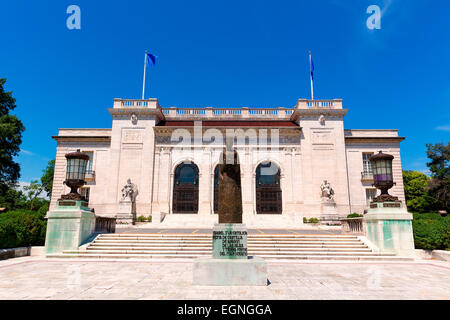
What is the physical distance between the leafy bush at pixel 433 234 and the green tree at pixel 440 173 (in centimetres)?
3027

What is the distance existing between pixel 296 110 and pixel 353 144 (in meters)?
8.40

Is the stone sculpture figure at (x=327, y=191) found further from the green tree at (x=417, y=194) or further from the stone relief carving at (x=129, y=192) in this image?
the stone relief carving at (x=129, y=192)

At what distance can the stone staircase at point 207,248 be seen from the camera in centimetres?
1252

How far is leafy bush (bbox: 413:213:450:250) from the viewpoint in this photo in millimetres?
12906

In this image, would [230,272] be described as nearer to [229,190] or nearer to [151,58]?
[229,190]

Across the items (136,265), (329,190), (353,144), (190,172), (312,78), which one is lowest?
(136,265)

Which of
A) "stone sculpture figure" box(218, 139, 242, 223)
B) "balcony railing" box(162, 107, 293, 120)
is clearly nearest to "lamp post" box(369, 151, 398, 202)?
"stone sculpture figure" box(218, 139, 242, 223)

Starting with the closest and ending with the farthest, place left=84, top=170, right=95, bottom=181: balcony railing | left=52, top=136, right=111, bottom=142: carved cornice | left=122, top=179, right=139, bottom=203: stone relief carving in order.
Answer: left=122, top=179, right=139, bottom=203: stone relief carving
left=84, top=170, right=95, bottom=181: balcony railing
left=52, top=136, right=111, bottom=142: carved cornice

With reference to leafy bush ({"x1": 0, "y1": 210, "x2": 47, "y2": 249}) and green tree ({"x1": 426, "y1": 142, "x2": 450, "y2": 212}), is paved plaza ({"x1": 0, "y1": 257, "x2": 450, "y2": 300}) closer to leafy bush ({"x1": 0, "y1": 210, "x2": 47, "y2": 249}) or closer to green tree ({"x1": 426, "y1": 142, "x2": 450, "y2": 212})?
leafy bush ({"x1": 0, "y1": 210, "x2": 47, "y2": 249})

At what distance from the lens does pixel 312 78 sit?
35.3 m

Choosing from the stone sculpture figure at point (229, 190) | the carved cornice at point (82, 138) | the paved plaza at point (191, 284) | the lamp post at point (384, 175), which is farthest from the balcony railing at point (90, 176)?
the lamp post at point (384, 175)

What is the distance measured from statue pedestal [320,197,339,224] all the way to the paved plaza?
56.2 feet

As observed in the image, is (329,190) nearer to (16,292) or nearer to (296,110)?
(296,110)

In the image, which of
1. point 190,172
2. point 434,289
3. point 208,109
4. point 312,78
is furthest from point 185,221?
point 312,78
